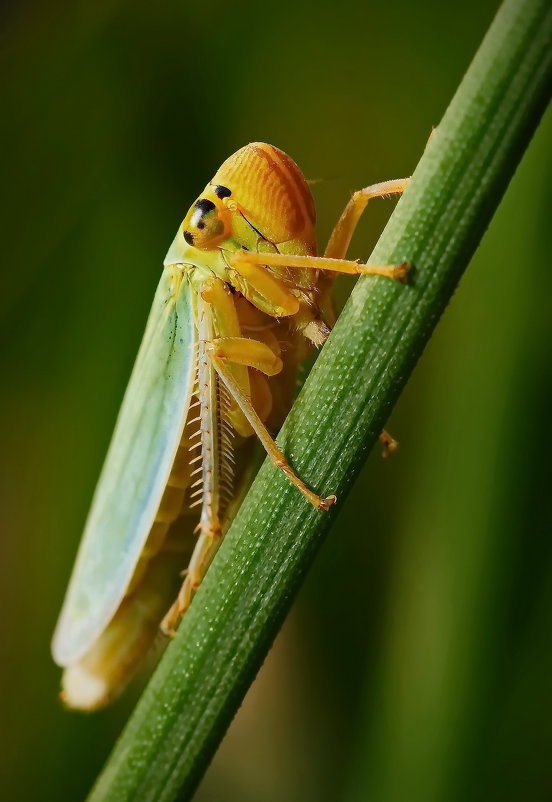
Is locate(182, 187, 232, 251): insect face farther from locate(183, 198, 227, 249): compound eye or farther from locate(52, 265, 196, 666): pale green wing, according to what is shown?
locate(52, 265, 196, 666): pale green wing

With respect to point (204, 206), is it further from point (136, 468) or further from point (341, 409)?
point (341, 409)

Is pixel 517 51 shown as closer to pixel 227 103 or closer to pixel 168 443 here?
pixel 168 443

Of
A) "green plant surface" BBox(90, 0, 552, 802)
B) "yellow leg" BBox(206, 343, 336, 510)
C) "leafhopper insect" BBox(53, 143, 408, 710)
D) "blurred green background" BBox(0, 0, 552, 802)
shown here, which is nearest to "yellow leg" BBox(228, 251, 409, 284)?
"leafhopper insect" BBox(53, 143, 408, 710)

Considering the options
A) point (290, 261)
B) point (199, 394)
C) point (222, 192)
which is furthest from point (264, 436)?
point (222, 192)

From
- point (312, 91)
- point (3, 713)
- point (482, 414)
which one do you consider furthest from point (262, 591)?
point (312, 91)

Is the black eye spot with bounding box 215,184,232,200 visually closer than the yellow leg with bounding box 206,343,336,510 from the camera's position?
No
